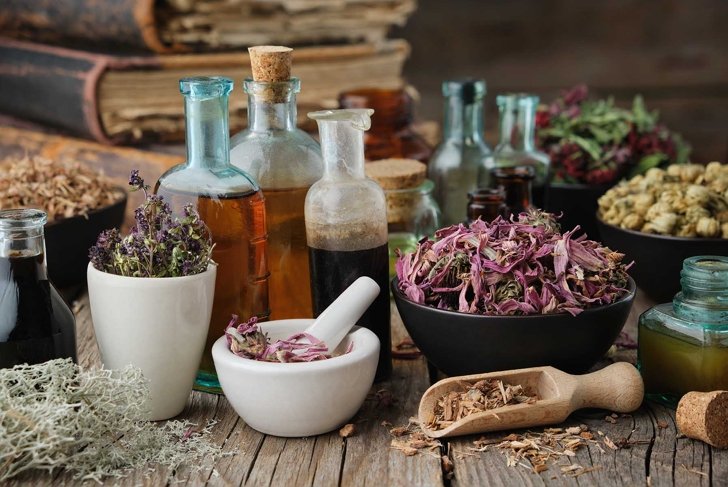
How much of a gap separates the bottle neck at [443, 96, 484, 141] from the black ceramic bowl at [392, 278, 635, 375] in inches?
39.0

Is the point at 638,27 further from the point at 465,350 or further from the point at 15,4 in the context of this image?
the point at 465,350

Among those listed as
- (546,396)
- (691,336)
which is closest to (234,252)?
(546,396)

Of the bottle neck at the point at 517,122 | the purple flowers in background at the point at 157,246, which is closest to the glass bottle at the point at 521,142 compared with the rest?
the bottle neck at the point at 517,122

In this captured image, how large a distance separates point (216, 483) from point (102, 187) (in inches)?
49.8

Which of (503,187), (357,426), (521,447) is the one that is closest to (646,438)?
(521,447)

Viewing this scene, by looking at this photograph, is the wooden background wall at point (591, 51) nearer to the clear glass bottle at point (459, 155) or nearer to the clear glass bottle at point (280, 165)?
the clear glass bottle at point (459, 155)

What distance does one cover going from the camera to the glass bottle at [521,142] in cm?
265

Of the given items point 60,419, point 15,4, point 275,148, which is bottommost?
point 60,419

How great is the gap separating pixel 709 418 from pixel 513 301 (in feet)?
1.19

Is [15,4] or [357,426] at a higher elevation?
[15,4]

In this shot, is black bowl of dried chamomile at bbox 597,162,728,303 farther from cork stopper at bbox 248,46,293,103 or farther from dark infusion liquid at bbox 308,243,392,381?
cork stopper at bbox 248,46,293,103

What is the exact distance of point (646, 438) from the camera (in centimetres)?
171

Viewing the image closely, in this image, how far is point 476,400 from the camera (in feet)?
5.62

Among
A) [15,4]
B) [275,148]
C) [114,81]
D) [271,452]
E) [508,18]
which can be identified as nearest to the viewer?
[271,452]
